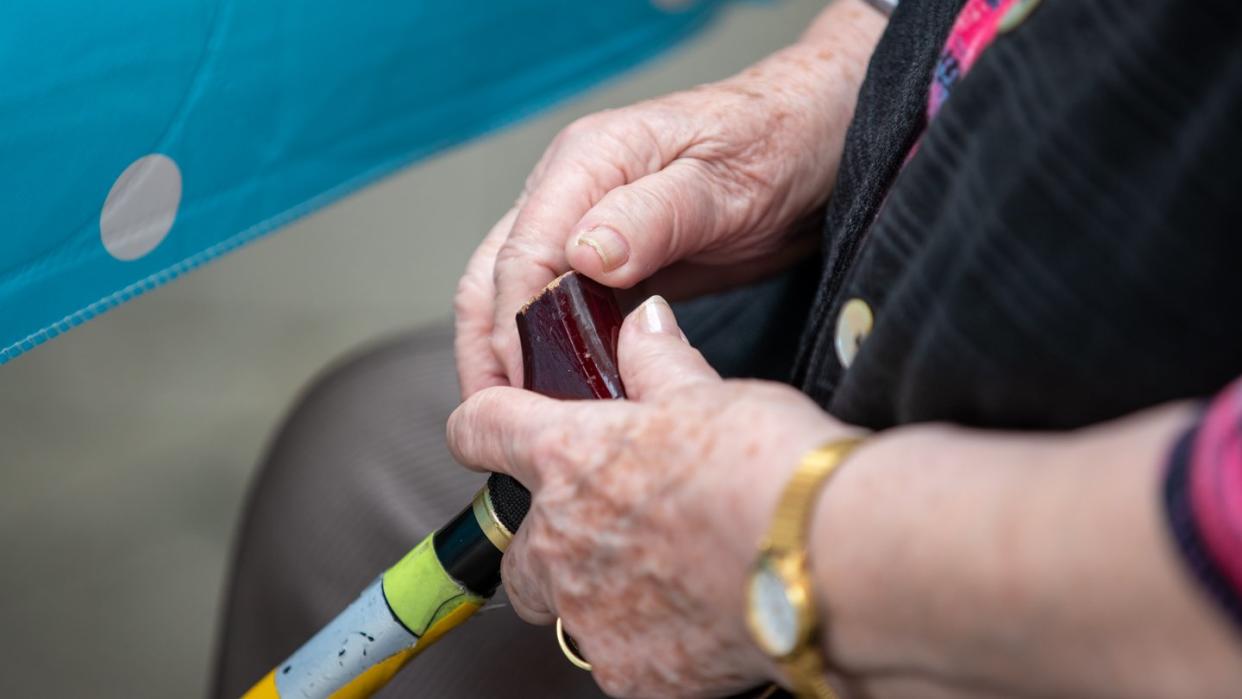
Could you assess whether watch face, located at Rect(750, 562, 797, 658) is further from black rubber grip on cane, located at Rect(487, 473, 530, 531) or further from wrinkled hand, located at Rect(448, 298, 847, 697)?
black rubber grip on cane, located at Rect(487, 473, 530, 531)

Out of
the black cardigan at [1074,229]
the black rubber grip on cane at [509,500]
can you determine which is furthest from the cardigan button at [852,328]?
the black rubber grip on cane at [509,500]

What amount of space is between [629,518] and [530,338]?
0.39 ft

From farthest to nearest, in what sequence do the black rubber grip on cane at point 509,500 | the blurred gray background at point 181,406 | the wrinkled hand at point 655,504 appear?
the blurred gray background at point 181,406
the black rubber grip on cane at point 509,500
the wrinkled hand at point 655,504

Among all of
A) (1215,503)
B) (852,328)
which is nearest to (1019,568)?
(1215,503)

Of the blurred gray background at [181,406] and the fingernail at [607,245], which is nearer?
the fingernail at [607,245]

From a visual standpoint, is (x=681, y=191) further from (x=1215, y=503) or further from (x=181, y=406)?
(x=181, y=406)

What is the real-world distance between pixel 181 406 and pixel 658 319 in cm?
94

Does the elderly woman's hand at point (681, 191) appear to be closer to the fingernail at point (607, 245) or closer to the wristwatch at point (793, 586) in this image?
the fingernail at point (607, 245)

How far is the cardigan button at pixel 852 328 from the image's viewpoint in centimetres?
40

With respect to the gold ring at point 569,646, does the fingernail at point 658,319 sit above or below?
above

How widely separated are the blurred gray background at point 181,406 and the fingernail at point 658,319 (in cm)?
61

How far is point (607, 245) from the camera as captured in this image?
49 cm

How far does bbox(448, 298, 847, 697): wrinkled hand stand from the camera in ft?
1.12

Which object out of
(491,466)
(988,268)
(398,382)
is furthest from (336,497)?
(988,268)
